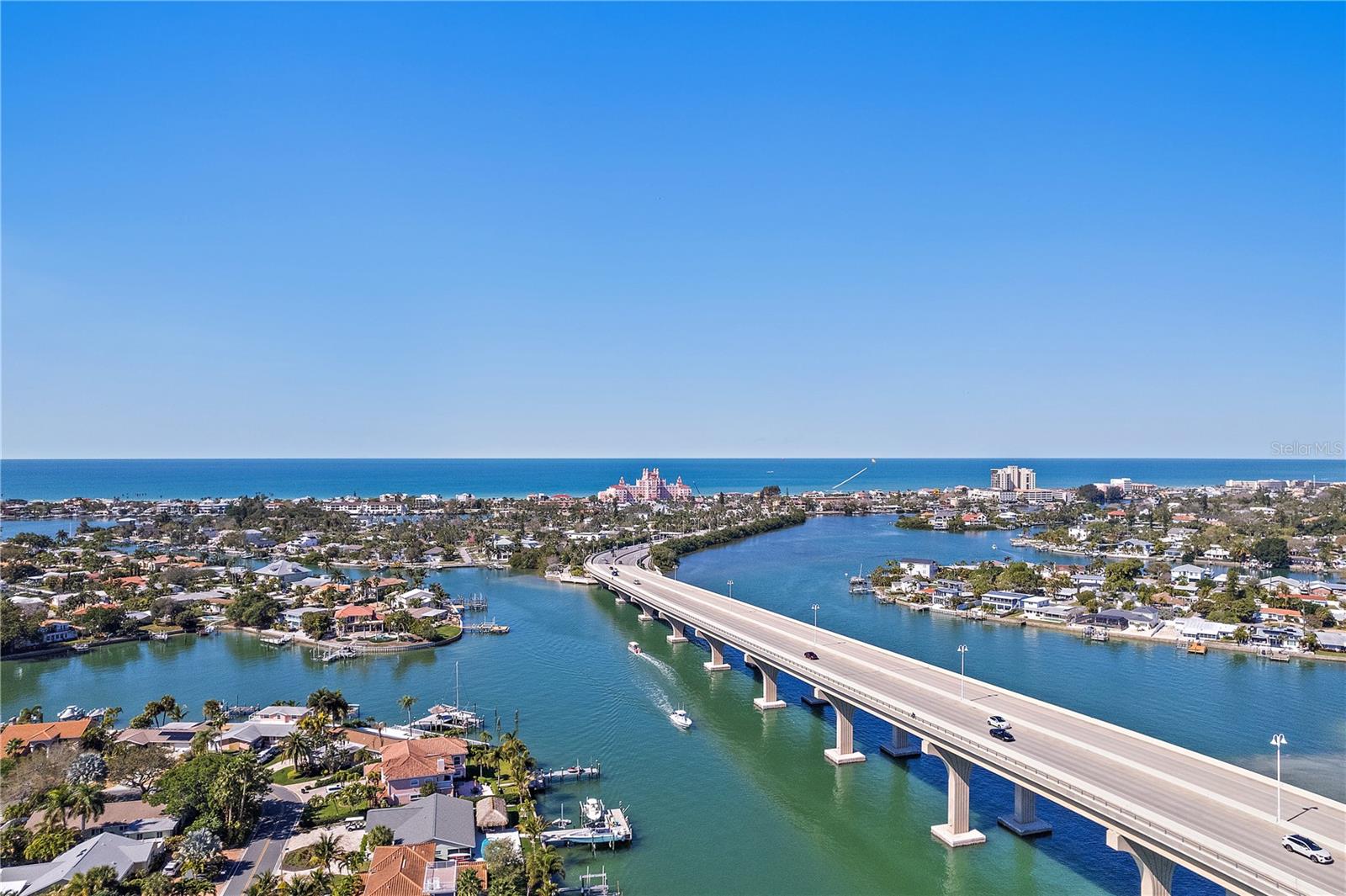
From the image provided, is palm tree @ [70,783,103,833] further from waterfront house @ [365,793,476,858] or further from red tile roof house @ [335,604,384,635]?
red tile roof house @ [335,604,384,635]

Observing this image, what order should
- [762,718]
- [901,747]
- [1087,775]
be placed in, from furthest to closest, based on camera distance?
[762,718]
[901,747]
[1087,775]

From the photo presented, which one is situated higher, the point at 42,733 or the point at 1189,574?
the point at 42,733

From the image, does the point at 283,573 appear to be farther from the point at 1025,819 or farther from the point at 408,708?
the point at 1025,819

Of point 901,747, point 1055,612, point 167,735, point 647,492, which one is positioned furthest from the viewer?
point 647,492

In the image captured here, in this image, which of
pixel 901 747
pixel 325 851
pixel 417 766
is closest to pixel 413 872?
pixel 325 851

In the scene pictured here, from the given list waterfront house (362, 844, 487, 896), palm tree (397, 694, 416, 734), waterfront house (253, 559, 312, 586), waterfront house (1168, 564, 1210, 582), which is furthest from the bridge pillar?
waterfront house (253, 559, 312, 586)

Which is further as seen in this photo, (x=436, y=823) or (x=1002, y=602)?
(x=1002, y=602)

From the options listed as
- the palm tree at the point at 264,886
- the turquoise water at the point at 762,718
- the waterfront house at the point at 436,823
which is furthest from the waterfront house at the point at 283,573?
the palm tree at the point at 264,886
